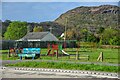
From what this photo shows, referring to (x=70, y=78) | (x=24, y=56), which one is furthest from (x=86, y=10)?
(x=70, y=78)

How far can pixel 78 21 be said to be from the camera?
552 feet

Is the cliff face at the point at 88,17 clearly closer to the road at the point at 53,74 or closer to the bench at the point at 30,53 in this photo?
the bench at the point at 30,53

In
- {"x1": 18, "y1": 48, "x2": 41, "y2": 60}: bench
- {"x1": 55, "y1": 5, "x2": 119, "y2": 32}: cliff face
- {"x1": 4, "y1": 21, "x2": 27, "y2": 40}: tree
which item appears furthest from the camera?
{"x1": 55, "y1": 5, "x2": 119, "y2": 32}: cliff face

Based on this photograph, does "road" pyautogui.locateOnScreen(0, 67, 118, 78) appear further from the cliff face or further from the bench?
the cliff face

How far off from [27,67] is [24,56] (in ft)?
29.9

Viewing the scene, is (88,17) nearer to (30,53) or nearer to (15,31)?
(15,31)

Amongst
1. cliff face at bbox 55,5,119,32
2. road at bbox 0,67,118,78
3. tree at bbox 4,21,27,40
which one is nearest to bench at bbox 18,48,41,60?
road at bbox 0,67,118,78

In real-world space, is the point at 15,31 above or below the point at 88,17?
below

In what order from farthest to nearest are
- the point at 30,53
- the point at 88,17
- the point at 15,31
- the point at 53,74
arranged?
the point at 88,17 → the point at 15,31 → the point at 30,53 → the point at 53,74

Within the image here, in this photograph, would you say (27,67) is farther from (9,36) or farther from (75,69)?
(9,36)

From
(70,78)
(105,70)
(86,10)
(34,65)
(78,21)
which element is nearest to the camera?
(70,78)

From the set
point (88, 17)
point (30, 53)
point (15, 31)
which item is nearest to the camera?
point (30, 53)

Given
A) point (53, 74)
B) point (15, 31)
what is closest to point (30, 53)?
point (53, 74)

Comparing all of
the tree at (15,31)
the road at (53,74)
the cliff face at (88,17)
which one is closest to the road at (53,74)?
the road at (53,74)
